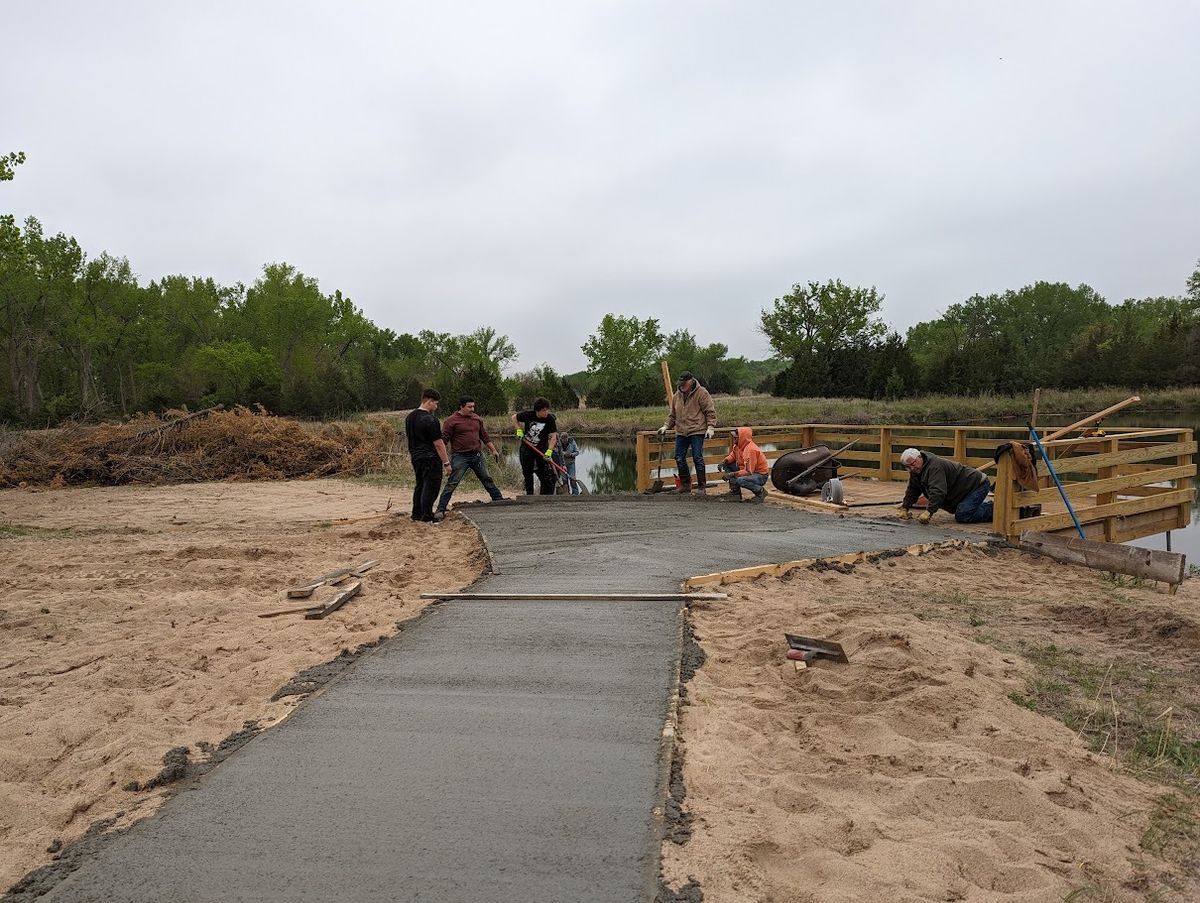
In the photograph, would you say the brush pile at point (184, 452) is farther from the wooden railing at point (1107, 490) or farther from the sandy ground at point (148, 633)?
the wooden railing at point (1107, 490)

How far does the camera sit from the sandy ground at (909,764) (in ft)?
8.82

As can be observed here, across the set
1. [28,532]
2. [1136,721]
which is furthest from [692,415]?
[28,532]

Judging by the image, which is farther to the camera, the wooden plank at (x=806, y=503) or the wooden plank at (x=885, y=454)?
the wooden plank at (x=885, y=454)

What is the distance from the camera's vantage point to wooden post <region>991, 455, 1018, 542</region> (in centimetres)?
903

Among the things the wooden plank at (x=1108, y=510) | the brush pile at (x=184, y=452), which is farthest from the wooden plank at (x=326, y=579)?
the brush pile at (x=184, y=452)

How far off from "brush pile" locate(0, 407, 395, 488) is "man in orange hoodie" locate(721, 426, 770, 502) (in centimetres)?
1146

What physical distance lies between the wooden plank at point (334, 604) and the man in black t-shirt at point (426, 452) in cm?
365

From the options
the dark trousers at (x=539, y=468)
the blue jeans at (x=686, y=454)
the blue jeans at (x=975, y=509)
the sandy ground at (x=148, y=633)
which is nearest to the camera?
the sandy ground at (x=148, y=633)

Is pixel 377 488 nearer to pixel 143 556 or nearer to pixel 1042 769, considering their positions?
pixel 143 556

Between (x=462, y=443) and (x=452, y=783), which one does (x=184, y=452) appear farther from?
(x=452, y=783)

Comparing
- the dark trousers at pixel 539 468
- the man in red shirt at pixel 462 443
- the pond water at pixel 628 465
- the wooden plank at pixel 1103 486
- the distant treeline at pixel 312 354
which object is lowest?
the pond water at pixel 628 465

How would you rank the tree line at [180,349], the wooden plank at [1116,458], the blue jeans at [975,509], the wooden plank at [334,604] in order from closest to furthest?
the wooden plank at [334,604], the wooden plank at [1116,458], the blue jeans at [975,509], the tree line at [180,349]

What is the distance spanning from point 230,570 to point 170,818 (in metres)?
5.18

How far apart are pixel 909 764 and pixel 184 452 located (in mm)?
20395
